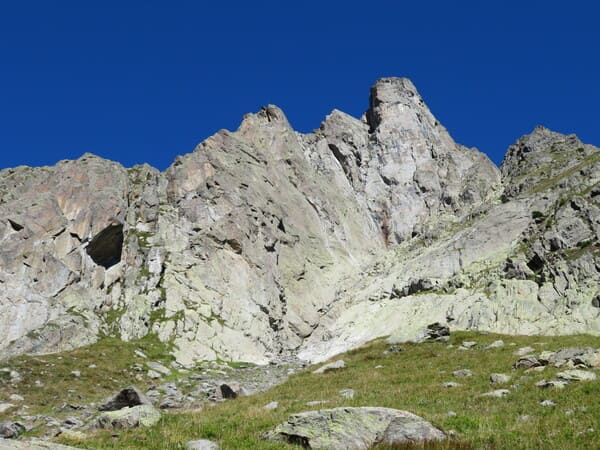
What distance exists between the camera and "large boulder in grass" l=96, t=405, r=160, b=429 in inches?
770

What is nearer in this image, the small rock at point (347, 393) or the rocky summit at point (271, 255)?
the small rock at point (347, 393)

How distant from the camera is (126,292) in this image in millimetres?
75250

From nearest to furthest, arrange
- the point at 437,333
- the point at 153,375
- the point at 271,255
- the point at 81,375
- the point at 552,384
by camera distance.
Answer: 1. the point at 552,384
2. the point at 81,375
3. the point at 437,333
4. the point at 153,375
5. the point at 271,255

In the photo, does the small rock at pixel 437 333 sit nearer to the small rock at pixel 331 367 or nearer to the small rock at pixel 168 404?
the small rock at pixel 331 367

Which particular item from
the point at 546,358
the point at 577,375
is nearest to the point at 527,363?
the point at 546,358

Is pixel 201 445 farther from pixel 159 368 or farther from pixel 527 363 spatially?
pixel 159 368

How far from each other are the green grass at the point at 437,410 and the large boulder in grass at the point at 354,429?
61 centimetres

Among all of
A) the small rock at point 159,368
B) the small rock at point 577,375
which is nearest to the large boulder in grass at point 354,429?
the small rock at point 577,375

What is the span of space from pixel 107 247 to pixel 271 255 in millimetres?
30148

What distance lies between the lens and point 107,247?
80750 mm

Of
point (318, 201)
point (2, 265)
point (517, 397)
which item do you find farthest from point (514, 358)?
point (318, 201)

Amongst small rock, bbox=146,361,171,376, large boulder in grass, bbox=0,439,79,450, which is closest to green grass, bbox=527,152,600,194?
small rock, bbox=146,361,171,376

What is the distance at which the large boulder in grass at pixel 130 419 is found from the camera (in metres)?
19.6

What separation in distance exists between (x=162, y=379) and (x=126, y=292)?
2394 cm
